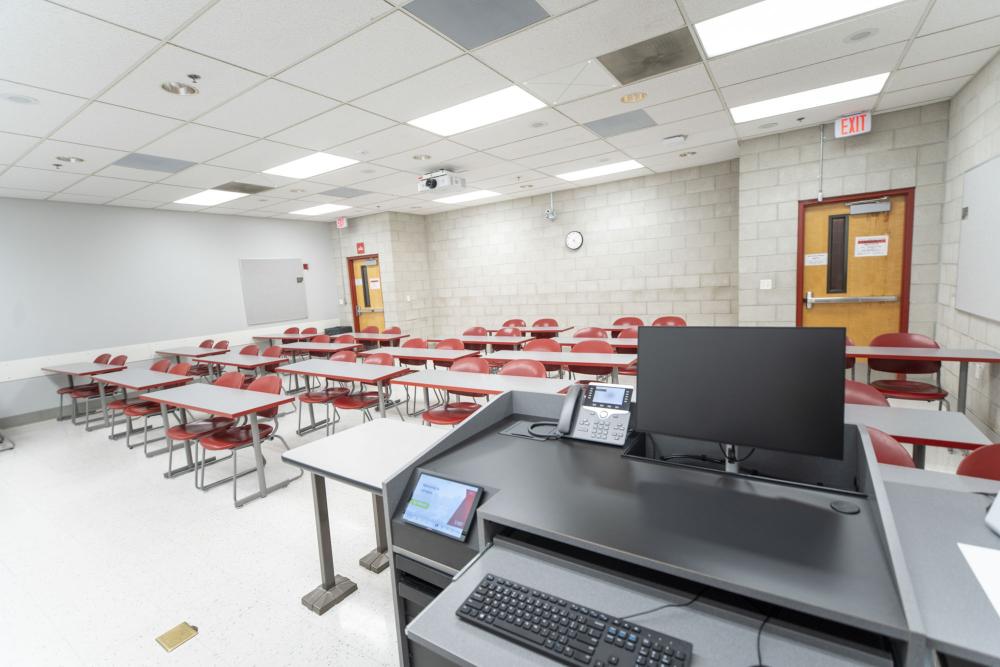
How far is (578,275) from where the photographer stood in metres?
7.62

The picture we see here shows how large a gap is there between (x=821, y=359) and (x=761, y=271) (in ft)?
16.5

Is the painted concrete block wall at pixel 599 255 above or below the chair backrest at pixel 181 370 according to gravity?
above

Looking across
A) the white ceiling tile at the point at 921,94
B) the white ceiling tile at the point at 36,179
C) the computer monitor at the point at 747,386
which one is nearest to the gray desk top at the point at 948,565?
the computer monitor at the point at 747,386

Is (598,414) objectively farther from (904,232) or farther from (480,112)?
(904,232)

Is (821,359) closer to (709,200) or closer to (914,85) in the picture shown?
(914,85)

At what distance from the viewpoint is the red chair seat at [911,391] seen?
3.47m

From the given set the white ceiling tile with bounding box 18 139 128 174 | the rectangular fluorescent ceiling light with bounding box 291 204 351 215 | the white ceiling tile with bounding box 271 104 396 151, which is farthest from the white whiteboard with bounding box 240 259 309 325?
the white ceiling tile with bounding box 271 104 396 151

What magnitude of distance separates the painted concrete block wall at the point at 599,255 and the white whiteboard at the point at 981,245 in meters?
2.54

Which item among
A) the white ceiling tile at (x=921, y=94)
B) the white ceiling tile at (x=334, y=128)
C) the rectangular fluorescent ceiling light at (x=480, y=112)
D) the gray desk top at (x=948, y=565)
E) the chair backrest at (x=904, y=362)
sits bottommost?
the chair backrest at (x=904, y=362)

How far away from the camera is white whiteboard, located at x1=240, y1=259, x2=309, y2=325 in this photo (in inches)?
321

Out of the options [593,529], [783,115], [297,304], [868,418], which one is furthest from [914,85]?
[297,304]

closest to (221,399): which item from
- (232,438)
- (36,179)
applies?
(232,438)

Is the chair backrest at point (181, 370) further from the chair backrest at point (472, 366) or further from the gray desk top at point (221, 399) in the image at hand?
the chair backrest at point (472, 366)

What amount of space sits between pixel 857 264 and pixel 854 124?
4.98ft
